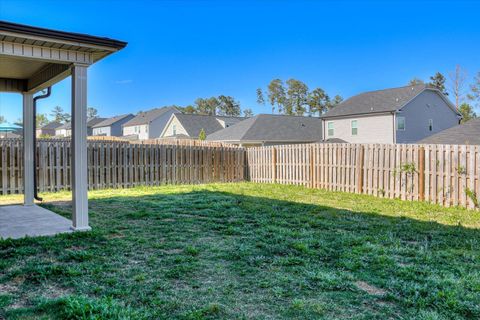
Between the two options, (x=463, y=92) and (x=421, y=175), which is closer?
(x=421, y=175)

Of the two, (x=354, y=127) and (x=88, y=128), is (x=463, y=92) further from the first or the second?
(x=88, y=128)

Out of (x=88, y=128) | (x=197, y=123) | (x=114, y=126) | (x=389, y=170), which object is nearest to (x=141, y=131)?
(x=114, y=126)

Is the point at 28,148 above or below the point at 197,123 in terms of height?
below

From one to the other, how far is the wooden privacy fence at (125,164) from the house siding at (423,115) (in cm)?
1466

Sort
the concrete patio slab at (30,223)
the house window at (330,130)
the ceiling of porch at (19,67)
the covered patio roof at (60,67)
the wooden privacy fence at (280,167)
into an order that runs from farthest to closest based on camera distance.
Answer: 1. the house window at (330,130)
2. the wooden privacy fence at (280,167)
3. the ceiling of porch at (19,67)
4. the concrete patio slab at (30,223)
5. the covered patio roof at (60,67)

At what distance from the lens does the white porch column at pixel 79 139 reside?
5719 millimetres

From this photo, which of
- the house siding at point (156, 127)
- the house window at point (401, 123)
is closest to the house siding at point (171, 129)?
the house siding at point (156, 127)

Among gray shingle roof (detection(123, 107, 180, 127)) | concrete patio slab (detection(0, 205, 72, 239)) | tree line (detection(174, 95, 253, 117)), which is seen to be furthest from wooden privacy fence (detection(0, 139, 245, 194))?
tree line (detection(174, 95, 253, 117))

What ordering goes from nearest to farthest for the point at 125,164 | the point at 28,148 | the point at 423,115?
the point at 28,148, the point at 125,164, the point at 423,115

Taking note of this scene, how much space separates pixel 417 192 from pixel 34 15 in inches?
537

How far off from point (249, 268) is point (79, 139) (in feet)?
11.4

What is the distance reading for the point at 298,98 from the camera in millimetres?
55906

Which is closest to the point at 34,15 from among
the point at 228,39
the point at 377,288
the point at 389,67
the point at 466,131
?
the point at 377,288

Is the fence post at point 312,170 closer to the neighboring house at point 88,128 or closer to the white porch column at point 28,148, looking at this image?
the white porch column at point 28,148
